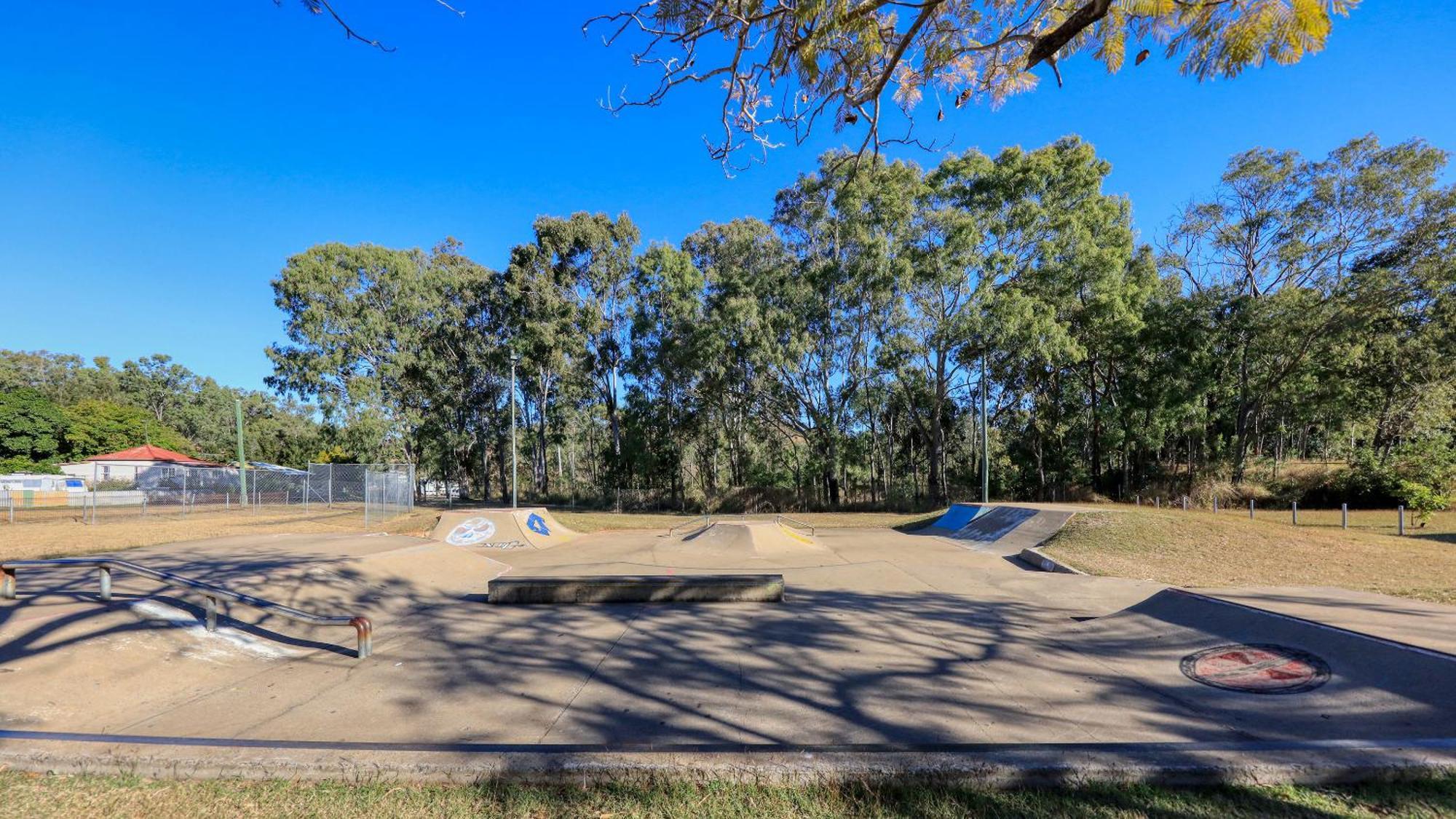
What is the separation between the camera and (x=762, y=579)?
7.95m

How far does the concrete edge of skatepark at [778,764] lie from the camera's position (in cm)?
304

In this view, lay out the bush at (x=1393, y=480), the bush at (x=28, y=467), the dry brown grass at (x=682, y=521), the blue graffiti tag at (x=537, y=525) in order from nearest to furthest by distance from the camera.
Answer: the blue graffiti tag at (x=537, y=525) → the bush at (x=1393, y=480) → the dry brown grass at (x=682, y=521) → the bush at (x=28, y=467)

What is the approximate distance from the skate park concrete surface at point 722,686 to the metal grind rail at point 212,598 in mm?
173

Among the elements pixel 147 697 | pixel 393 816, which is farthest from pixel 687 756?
pixel 147 697

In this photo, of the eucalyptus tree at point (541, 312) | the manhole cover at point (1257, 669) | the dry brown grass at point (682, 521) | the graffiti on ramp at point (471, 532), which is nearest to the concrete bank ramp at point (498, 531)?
the graffiti on ramp at point (471, 532)

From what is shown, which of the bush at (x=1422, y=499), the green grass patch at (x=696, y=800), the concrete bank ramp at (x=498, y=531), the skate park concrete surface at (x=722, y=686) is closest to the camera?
the green grass patch at (x=696, y=800)

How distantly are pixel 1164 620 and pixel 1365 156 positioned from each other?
105 ft

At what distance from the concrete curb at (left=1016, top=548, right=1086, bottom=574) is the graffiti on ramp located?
1296 cm

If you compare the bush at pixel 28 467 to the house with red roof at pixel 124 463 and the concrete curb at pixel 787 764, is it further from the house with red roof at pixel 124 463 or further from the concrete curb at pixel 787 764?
the concrete curb at pixel 787 764

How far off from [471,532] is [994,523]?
14.7m

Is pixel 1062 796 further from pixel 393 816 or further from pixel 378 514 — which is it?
pixel 378 514

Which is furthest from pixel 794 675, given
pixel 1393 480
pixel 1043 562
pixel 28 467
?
pixel 28 467

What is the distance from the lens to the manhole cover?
14.9 feet

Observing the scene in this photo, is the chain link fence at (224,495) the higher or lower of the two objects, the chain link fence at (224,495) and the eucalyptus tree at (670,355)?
the lower
